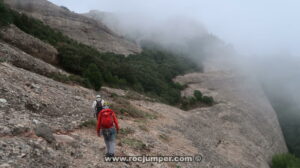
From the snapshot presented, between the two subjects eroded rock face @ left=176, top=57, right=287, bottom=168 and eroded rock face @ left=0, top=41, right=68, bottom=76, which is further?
eroded rock face @ left=176, top=57, right=287, bottom=168

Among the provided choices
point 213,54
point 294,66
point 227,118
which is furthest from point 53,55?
point 294,66

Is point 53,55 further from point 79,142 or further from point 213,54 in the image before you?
point 213,54

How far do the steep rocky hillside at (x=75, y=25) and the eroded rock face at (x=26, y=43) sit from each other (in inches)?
981

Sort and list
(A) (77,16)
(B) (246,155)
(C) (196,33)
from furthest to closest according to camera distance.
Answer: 1. (C) (196,33)
2. (A) (77,16)
3. (B) (246,155)

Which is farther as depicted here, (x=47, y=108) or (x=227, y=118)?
(x=227, y=118)

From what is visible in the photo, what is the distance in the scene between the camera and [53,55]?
21969 mm

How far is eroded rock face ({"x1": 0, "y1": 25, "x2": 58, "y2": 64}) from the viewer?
1833 centimetres

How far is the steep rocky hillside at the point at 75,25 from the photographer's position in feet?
148

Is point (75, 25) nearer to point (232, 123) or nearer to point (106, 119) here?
point (232, 123)

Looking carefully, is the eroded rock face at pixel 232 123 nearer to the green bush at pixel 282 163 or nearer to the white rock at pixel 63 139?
the green bush at pixel 282 163

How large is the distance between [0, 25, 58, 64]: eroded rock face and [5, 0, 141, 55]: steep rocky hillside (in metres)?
24.9

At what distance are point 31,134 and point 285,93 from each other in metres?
65.3

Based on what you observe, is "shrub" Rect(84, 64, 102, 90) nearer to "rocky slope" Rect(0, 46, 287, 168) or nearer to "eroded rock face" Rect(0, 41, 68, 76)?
"rocky slope" Rect(0, 46, 287, 168)

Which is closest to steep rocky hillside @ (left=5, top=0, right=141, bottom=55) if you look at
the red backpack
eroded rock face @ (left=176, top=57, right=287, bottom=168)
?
eroded rock face @ (left=176, top=57, right=287, bottom=168)
